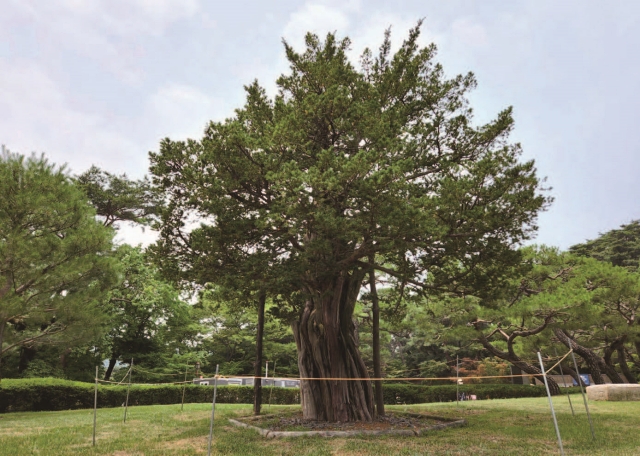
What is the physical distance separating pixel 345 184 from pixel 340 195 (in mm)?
377

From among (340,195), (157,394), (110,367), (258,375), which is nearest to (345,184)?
(340,195)

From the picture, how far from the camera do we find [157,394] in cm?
1697

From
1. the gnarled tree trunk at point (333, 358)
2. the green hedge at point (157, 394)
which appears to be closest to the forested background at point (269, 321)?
the gnarled tree trunk at point (333, 358)

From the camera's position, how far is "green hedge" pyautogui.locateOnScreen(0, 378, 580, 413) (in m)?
13.8

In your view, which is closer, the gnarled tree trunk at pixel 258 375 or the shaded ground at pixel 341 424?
the shaded ground at pixel 341 424

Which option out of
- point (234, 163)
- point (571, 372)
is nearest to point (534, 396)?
point (571, 372)

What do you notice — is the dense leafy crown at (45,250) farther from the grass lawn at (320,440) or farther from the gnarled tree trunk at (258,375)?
the gnarled tree trunk at (258,375)

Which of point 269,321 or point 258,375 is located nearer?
point 258,375

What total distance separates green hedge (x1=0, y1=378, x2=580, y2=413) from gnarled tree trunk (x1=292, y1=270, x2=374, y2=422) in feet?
26.7

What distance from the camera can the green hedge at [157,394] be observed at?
13.8 m

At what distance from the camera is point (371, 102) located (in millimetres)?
7953

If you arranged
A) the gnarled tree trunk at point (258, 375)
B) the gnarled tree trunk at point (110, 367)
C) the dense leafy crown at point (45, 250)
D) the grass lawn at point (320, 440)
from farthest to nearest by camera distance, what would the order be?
1. the gnarled tree trunk at point (110, 367)
2. the gnarled tree trunk at point (258, 375)
3. the dense leafy crown at point (45, 250)
4. the grass lawn at point (320, 440)

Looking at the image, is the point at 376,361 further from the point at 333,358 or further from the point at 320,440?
the point at 320,440

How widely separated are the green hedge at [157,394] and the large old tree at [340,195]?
8815mm
